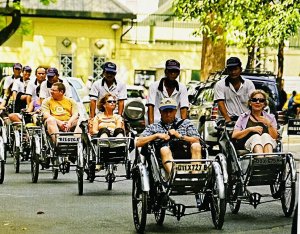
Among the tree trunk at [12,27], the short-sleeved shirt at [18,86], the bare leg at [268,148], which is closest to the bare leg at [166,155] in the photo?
the bare leg at [268,148]

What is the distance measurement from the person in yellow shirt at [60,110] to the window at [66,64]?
31.2 metres

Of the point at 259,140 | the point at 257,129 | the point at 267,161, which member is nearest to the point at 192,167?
the point at 267,161

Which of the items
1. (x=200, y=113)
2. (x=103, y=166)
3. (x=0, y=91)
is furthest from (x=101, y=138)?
(x=0, y=91)

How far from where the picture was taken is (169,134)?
11023 mm

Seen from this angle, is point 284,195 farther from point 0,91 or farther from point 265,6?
point 0,91

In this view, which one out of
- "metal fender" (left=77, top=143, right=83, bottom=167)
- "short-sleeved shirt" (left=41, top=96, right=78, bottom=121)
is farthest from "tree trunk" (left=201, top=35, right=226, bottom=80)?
"metal fender" (left=77, top=143, right=83, bottom=167)

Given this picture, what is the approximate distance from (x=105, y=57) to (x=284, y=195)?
36690 mm

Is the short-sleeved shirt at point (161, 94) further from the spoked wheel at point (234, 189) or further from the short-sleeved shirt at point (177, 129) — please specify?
the spoked wheel at point (234, 189)

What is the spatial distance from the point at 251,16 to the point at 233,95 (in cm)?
1245

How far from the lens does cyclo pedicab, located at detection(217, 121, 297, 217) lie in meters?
11.3

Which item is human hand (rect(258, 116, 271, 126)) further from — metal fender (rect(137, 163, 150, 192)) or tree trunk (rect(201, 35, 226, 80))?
tree trunk (rect(201, 35, 226, 80))

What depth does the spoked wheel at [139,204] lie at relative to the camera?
10.4 metres

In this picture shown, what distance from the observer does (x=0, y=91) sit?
2602 cm

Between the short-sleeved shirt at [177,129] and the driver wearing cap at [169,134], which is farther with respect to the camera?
the short-sleeved shirt at [177,129]
